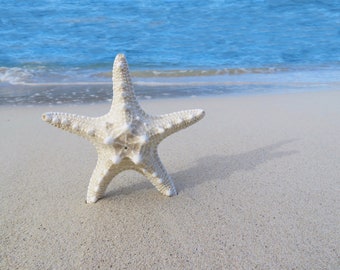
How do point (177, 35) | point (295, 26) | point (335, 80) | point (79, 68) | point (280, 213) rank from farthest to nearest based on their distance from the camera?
point (295, 26) < point (177, 35) < point (79, 68) < point (335, 80) < point (280, 213)

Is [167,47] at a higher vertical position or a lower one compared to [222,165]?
lower

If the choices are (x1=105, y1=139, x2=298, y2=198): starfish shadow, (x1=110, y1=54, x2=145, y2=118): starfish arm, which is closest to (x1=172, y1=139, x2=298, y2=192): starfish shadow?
(x1=105, y1=139, x2=298, y2=198): starfish shadow

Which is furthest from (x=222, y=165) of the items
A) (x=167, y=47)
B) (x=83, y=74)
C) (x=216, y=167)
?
(x=167, y=47)

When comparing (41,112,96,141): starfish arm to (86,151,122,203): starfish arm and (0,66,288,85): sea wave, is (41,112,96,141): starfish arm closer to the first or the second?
(86,151,122,203): starfish arm

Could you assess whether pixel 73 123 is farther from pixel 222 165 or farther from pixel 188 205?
pixel 222 165

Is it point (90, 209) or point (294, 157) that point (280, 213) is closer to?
point (294, 157)

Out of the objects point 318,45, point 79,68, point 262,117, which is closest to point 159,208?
point 262,117

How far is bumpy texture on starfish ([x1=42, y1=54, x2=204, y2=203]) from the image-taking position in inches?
90.2

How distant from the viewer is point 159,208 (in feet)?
7.98

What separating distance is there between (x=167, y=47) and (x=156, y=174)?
8494mm

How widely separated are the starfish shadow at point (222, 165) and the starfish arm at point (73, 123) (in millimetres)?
817

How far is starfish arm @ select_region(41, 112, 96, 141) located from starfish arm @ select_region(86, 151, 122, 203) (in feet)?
0.61

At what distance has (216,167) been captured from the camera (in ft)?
10.1

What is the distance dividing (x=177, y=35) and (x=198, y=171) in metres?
9.52
